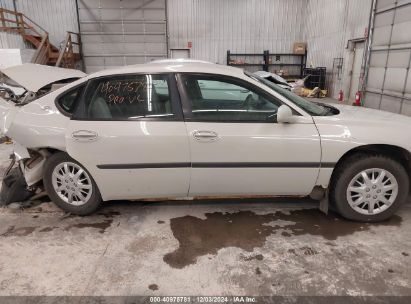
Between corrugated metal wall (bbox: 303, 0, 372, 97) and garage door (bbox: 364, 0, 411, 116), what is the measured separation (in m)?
1.01

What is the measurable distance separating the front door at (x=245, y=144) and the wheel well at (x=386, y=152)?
31 cm

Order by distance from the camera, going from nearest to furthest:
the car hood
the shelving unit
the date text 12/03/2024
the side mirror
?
the date text 12/03/2024
the side mirror
the car hood
the shelving unit

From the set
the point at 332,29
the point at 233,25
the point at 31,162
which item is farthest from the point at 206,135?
the point at 233,25

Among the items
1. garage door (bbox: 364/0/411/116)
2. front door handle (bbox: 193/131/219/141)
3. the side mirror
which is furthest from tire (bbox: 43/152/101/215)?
garage door (bbox: 364/0/411/116)

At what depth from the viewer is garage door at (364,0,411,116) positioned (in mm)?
7230

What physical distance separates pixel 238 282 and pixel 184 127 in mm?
1260

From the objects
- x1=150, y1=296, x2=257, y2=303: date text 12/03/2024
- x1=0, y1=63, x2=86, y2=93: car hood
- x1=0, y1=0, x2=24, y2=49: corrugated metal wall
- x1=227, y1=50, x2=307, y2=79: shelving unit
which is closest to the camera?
x1=150, y1=296, x2=257, y2=303: date text 12/03/2024

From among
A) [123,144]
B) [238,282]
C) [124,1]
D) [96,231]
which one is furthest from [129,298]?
[124,1]

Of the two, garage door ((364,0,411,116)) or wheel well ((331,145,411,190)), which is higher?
garage door ((364,0,411,116))

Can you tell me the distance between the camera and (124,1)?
45.5 ft

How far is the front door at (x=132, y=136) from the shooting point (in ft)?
8.32

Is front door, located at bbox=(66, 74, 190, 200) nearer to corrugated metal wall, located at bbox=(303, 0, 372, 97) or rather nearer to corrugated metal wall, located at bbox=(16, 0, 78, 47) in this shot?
corrugated metal wall, located at bbox=(303, 0, 372, 97)

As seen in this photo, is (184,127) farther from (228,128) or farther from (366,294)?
(366,294)

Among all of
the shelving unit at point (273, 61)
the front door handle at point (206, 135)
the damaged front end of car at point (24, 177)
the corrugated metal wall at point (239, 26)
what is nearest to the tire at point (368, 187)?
the front door handle at point (206, 135)
